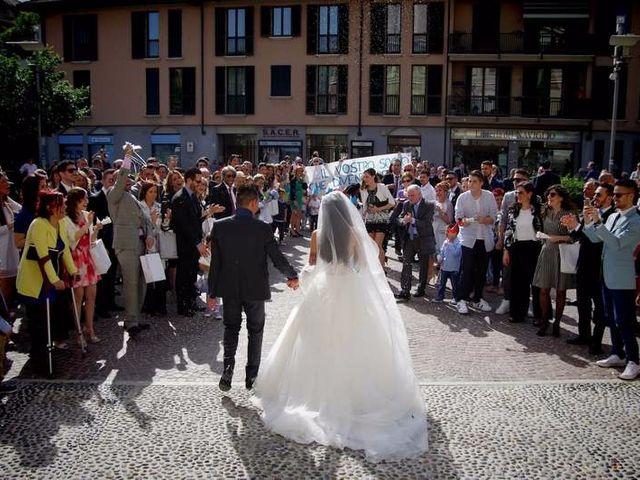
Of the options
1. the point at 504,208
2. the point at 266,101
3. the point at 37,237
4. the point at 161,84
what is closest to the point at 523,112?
the point at 266,101

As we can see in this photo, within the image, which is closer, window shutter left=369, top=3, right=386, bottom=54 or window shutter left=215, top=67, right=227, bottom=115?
window shutter left=369, top=3, right=386, bottom=54

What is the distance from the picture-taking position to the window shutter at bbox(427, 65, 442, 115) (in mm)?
35562

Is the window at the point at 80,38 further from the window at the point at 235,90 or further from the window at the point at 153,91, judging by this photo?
the window at the point at 235,90

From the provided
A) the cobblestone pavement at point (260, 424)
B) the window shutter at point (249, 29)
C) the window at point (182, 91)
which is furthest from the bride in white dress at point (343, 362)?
the window at point (182, 91)

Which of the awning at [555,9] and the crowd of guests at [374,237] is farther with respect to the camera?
the awning at [555,9]

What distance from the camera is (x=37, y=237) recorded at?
21.4ft

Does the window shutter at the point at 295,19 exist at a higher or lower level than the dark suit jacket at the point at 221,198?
higher

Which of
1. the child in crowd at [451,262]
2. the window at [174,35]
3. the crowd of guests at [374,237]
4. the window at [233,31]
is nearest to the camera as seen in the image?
the crowd of guests at [374,237]

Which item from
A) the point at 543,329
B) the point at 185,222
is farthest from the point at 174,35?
the point at 543,329

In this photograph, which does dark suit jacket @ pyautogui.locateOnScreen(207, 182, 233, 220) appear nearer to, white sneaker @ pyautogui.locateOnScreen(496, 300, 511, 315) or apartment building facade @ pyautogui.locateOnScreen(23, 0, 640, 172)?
white sneaker @ pyautogui.locateOnScreen(496, 300, 511, 315)

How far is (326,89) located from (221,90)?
6.20m

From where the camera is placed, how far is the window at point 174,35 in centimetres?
3762

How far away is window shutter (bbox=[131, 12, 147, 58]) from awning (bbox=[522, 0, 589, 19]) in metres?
22.0

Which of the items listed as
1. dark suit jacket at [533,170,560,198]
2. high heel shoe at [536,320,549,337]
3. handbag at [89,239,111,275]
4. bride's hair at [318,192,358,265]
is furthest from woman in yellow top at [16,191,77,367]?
dark suit jacket at [533,170,560,198]
